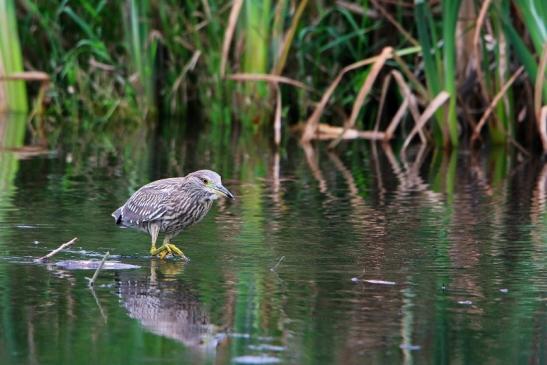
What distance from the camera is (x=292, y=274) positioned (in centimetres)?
725

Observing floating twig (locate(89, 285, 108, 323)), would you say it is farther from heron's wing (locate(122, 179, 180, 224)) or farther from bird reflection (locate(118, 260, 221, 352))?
heron's wing (locate(122, 179, 180, 224))

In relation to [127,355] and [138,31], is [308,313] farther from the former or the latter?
[138,31]

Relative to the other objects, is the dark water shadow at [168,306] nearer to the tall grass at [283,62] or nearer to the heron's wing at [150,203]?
the heron's wing at [150,203]

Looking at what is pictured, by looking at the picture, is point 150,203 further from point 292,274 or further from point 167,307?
point 167,307

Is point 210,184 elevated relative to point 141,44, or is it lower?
lower

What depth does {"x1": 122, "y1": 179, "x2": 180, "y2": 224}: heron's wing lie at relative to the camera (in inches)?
A: 312

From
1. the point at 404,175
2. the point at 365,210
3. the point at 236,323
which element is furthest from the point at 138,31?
the point at 236,323

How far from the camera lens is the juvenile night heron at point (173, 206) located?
791cm

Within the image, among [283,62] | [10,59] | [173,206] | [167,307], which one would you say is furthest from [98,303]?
[10,59]

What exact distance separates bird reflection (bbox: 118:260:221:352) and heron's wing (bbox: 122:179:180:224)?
46 cm

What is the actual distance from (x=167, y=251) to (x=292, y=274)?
0.90 m

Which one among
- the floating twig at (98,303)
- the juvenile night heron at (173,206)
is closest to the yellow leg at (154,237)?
the juvenile night heron at (173,206)

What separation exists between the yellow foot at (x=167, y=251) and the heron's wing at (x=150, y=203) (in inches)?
7.5

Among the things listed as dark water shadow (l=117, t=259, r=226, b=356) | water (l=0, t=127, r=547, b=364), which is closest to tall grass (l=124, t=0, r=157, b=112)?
water (l=0, t=127, r=547, b=364)
